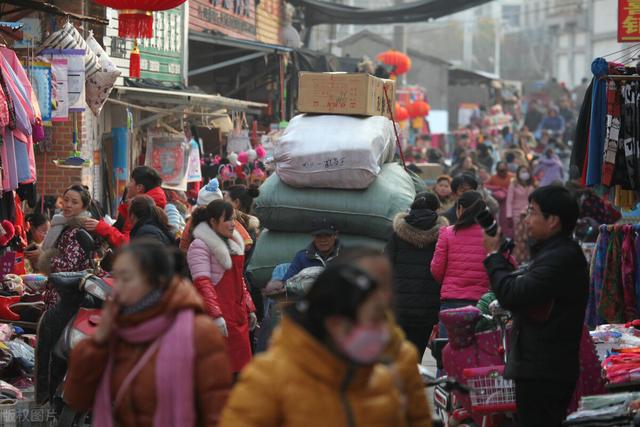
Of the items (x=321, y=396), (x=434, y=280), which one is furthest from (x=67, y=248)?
(x=321, y=396)

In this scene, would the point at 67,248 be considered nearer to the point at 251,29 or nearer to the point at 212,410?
the point at 212,410

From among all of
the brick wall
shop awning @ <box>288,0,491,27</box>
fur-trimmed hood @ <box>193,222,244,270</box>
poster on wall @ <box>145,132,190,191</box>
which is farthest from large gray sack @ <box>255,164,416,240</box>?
shop awning @ <box>288,0,491,27</box>

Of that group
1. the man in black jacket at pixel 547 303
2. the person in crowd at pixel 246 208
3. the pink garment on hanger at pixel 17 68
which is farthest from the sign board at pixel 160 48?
the man in black jacket at pixel 547 303

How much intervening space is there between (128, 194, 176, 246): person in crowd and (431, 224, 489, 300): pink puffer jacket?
82.3 inches

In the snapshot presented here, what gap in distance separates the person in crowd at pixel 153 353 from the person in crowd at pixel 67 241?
424 centimetres

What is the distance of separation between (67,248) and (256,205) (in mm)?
2944

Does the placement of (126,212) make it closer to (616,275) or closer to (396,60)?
(616,275)

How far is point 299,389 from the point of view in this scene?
13.4 ft

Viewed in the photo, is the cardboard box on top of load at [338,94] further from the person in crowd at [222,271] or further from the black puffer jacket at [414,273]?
the person in crowd at [222,271]

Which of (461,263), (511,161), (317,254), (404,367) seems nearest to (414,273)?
(461,263)

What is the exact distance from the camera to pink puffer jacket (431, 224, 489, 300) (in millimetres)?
9555

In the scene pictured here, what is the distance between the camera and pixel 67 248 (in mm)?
9203

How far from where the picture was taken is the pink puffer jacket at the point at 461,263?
9.55 metres

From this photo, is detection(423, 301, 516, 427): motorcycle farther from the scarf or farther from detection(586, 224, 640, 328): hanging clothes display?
detection(586, 224, 640, 328): hanging clothes display
